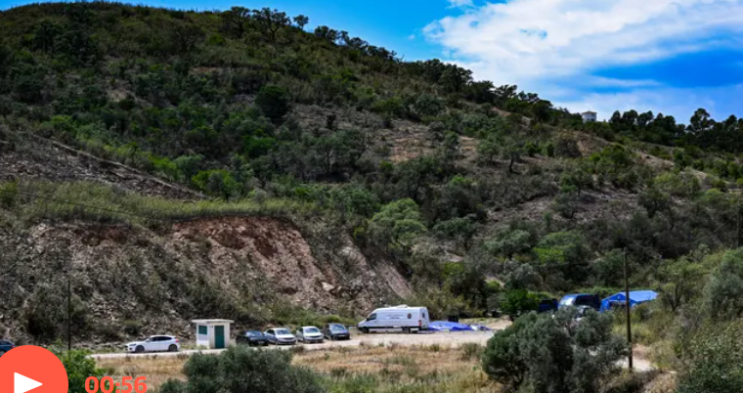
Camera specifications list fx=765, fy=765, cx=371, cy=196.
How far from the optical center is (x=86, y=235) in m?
41.1

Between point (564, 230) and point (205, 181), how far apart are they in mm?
35601

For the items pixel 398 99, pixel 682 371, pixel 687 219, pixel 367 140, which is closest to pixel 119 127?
pixel 367 140

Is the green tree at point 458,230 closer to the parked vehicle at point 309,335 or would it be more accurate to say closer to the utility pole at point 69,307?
Result: the parked vehicle at point 309,335

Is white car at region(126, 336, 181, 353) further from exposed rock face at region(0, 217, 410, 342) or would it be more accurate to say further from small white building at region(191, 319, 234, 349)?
exposed rock face at region(0, 217, 410, 342)

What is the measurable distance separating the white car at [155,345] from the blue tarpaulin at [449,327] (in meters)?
17.5

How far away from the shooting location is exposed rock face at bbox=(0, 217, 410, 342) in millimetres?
36156

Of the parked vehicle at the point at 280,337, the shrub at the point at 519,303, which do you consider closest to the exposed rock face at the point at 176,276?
the parked vehicle at the point at 280,337

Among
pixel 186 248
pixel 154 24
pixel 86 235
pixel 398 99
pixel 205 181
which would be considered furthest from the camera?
pixel 154 24

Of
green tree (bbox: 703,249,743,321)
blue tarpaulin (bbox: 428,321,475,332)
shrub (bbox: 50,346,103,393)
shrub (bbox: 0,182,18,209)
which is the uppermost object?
shrub (bbox: 0,182,18,209)

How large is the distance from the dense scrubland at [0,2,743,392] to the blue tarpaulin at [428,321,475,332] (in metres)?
5.63

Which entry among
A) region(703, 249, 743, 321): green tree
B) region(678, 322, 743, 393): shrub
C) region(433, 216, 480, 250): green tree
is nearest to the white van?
region(703, 249, 743, 321): green tree

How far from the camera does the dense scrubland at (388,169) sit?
1622 inches

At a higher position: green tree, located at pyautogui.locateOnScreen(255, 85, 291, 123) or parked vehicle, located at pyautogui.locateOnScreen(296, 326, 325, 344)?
green tree, located at pyautogui.locateOnScreen(255, 85, 291, 123)

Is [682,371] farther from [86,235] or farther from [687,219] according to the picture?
[687,219]
